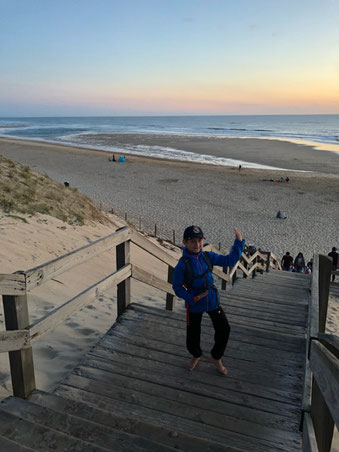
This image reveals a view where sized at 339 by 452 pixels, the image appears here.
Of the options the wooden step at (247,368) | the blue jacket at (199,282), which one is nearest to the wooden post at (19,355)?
the wooden step at (247,368)

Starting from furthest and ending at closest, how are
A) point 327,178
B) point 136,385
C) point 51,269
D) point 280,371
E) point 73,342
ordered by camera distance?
point 327,178 < point 73,342 < point 280,371 < point 136,385 < point 51,269

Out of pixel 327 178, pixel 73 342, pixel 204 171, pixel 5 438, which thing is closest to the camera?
pixel 5 438

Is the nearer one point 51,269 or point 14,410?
point 14,410

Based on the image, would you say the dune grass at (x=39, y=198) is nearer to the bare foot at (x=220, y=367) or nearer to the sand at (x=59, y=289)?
the sand at (x=59, y=289)

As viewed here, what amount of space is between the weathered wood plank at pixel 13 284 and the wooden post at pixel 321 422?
1.97 metres

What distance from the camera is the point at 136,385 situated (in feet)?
10.1

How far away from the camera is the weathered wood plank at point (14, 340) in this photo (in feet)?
7.71

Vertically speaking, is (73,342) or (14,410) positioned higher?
(14,410)

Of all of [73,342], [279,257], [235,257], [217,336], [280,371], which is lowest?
[279,257]

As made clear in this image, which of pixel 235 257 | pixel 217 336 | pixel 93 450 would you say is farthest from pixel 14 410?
pixel 235 257

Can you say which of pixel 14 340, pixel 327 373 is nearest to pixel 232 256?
pixel 327 373

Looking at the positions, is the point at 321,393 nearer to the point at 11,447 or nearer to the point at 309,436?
the point at 309,436

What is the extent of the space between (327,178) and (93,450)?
36.6 meters

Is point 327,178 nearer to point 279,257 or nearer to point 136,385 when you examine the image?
point 279,257
